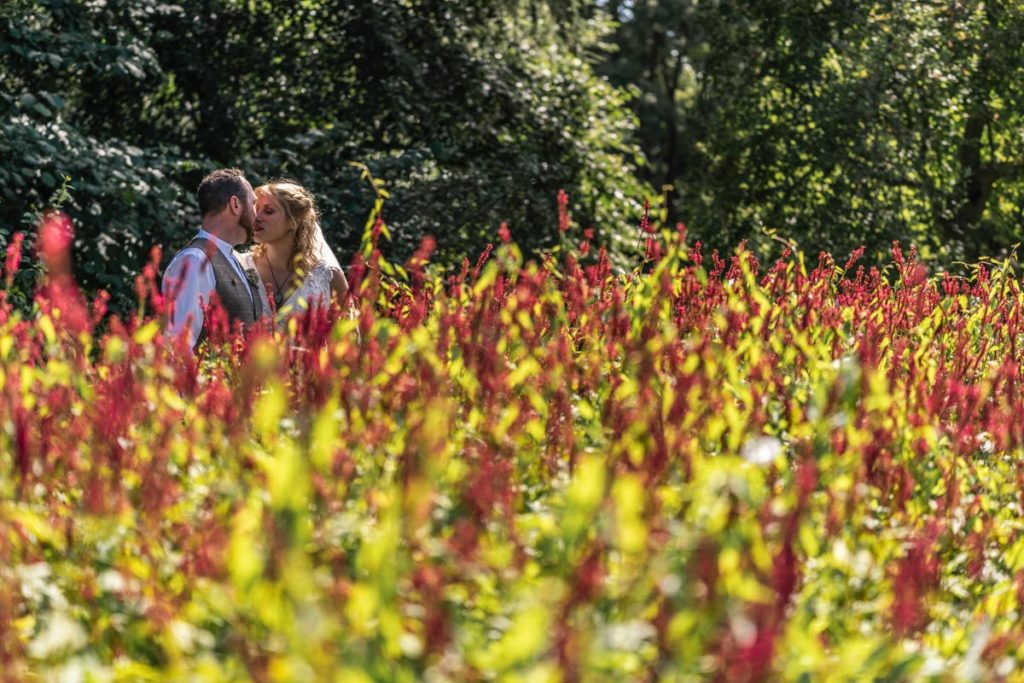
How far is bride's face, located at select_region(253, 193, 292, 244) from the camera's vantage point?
20.1ft

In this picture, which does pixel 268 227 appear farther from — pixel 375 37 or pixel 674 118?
pixel 674 118

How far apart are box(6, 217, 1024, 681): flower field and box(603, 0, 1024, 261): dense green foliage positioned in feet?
46.0

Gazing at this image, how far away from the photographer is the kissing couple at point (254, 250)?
18.6 ft

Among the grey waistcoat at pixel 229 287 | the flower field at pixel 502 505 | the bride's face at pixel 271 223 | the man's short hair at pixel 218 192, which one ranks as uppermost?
the flower field at pixel 502 505

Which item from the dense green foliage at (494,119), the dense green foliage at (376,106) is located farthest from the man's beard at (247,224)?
the dense green foliage at (376,106)

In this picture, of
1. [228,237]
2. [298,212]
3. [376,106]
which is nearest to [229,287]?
[228,237]

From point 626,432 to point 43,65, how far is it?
30.5ft

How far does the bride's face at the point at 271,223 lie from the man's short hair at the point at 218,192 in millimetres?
227

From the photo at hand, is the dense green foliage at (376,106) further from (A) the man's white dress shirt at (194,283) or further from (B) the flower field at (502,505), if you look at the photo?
(B) the flower field at (502,505)

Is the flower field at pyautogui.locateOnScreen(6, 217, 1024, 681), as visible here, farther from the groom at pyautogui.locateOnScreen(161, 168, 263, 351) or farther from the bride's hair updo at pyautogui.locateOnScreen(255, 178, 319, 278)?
the bride's hair updo at pyautogui.locateOnScreen(255, 178, 319, 278)

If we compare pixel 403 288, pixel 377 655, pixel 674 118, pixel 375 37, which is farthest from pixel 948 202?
pixel 377 655

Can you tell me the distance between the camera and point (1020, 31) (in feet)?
62.2

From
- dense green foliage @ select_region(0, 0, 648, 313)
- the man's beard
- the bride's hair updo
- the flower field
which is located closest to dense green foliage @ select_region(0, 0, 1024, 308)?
dense green foliage @ select_region(0, 0, 648, 313)

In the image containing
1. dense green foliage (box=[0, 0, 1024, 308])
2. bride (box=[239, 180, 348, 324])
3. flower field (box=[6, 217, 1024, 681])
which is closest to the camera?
flower field (box=[6, 217, 1024, 681])
